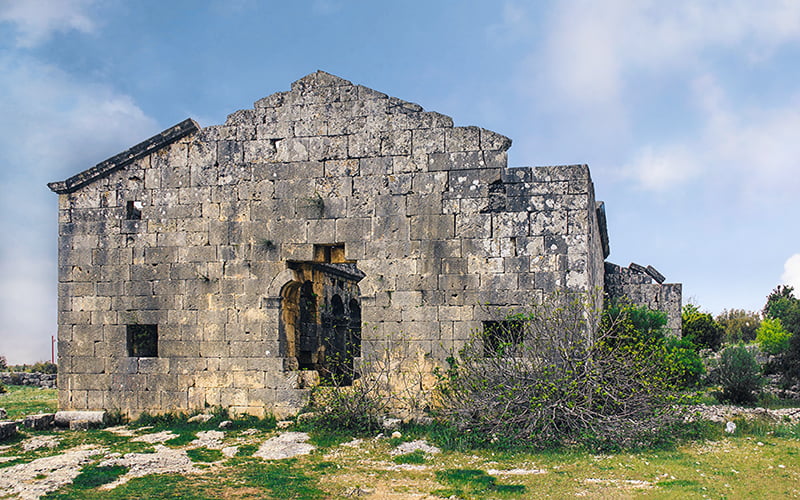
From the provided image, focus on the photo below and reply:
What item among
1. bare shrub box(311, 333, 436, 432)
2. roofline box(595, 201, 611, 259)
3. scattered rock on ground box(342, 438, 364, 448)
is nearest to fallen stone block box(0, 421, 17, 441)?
bare shrub box(311, 333, 436, 432)

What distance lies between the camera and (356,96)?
12.2 meters

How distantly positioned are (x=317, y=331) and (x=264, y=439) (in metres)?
5.33

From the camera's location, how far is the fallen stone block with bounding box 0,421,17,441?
36.1 ft

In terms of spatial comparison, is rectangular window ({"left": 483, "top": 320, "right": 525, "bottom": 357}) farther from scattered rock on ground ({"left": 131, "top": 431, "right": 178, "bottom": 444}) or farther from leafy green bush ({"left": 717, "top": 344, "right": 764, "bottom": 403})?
leafy green bush ({"left": 717, "top": 344, "right": 764, "bottom": 403})

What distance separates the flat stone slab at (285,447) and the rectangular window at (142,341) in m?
3.72

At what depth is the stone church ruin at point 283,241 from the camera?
1125 cm

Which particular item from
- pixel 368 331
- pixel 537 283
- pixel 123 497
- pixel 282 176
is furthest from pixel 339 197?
pixel 123 497

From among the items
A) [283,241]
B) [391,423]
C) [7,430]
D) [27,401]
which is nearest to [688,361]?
[391,423]

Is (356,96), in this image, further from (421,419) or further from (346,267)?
(346,267)

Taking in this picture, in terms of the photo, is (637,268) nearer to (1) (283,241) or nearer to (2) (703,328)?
(2) (703,328)

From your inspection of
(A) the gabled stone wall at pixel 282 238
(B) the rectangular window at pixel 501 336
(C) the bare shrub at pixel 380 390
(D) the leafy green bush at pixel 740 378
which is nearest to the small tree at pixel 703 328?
(D) the leafy green bush at pixel 740 378

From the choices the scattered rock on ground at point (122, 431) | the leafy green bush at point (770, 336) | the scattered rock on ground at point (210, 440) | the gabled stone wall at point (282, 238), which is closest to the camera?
the scattered rock on ground at point (210, 440)

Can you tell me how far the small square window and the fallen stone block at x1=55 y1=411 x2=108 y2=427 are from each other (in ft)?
11.9

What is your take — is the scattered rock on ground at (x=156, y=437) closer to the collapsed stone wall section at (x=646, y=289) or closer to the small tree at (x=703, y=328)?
the collapsed stone wall section at (x=646, y=289)
